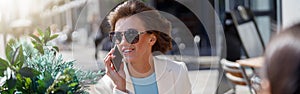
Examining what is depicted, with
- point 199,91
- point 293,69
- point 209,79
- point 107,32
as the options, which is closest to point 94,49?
point 107,32

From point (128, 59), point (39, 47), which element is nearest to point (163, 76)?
point (128, 59)

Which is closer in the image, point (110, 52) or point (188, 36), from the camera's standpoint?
point (110, 52)

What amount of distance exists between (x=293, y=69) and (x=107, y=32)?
0.66m

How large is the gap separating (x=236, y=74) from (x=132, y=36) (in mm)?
2210

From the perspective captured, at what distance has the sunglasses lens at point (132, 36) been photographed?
1.10m

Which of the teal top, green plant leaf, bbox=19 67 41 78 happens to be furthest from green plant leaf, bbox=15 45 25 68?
the teal top

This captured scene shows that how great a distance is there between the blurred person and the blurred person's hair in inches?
21.3

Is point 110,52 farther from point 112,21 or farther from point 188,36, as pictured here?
point 188,36

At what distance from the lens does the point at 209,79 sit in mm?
1615

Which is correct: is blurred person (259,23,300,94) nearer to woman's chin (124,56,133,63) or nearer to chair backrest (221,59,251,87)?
woman's chin (124,56,133,63)

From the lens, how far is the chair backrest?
121 inches

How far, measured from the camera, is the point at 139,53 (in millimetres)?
1133

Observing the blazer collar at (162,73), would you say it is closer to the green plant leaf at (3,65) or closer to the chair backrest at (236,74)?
the green plant leaf at (3,65)

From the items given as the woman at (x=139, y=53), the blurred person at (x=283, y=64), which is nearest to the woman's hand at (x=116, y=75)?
the woman at (x=139, y=53)
